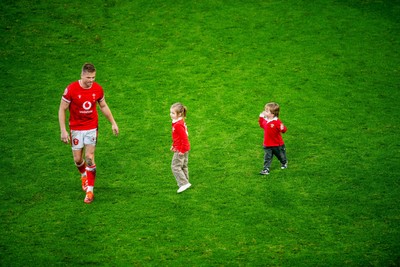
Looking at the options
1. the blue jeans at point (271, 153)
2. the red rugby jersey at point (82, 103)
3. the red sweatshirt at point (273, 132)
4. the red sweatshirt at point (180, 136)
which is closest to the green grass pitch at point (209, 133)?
the blue jeans at point (271, 153)

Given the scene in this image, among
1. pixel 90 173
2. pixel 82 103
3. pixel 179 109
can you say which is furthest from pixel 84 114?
pixel 179 109

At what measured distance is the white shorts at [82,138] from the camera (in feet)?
24.2

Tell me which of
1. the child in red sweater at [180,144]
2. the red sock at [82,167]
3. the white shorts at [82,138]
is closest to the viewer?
the white shorts at [82,138]

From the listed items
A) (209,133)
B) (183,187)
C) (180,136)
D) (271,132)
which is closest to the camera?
(180,136)

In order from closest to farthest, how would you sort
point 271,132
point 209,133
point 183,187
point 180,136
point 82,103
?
1. point 82,103
2. point 180,136
3. point 183,187
4. point 271,132
5. point 209,133

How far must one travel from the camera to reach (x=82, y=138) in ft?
24.3

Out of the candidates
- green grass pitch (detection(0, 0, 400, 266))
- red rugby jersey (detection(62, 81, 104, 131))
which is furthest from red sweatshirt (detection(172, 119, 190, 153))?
red rugby jersey (detection(62, 81, 104, 131))

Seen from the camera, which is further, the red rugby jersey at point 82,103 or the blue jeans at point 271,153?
the blue jeans at point 271,153

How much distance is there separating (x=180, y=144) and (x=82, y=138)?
1.49 m

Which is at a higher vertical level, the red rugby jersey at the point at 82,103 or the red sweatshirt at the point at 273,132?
the red rugby jersey at the point at 82,103

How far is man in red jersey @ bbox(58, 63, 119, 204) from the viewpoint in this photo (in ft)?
23.5

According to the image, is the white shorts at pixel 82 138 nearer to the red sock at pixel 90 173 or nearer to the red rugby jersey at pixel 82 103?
the red rugby jersey at pixel 82 103

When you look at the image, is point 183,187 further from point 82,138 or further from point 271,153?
point 82,138

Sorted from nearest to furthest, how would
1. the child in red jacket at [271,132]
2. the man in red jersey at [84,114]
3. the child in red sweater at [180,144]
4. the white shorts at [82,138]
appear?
the man in red jersey at [84,114], the white shorts at [82,138], the child in red sweater at [180,144], the child in red jacket at [271,132]
